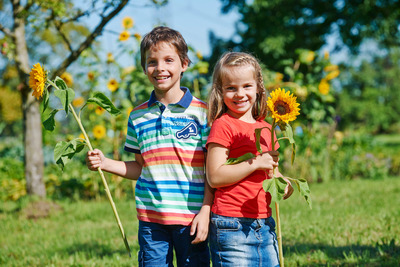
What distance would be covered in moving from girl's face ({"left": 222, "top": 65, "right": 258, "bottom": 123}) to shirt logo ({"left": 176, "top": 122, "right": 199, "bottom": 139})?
194mm

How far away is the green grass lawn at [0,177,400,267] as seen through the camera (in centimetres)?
282

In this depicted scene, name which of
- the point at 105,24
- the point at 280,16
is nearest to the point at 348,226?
the point at 105,24

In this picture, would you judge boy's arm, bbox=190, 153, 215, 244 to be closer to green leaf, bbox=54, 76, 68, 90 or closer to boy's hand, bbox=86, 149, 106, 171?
boy's hand, bbox=86, 149, 106, 171

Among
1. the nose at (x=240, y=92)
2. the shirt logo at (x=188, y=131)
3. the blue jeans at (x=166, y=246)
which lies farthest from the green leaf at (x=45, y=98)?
the nose at (x=240, y=92)

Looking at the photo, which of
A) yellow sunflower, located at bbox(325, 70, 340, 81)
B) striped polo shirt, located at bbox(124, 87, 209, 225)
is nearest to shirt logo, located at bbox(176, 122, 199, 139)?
striped polo shirt, located at bbox(124, 87, 209, 225)

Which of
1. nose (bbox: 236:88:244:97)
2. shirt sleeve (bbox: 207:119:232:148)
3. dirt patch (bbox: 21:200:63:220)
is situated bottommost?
dirt patch (bbox: 21:200:63:220)

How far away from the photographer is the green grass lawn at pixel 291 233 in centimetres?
282

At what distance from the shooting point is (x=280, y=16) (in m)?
13.7

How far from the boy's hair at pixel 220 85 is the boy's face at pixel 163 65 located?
19 centimetres

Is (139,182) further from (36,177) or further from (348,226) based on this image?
(36,177)

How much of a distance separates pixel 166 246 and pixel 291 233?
1747 mm

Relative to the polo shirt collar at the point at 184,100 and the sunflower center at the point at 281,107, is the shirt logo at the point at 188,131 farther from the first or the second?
the sunflower center at the point at 281,107

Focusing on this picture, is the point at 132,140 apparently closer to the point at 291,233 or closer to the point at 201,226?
the point at 201,226

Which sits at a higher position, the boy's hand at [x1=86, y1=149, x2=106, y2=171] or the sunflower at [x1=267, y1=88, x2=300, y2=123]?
the sunflower at [x1=267, y1=88, x2=300, y2=123]
